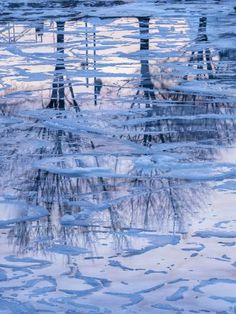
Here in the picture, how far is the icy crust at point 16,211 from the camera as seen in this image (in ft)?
19.6

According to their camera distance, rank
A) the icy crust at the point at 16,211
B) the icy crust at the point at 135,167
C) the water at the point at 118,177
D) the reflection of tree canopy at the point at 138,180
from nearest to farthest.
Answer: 1. the water at the point at 118,177
2. the reflection of tree canopy at the point at 138,180
3. the icy crust at the point at 16,211
4. the icy crust at the point at 135,167

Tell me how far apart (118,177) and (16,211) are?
3.33 ft

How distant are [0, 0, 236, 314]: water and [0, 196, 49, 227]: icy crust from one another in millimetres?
14

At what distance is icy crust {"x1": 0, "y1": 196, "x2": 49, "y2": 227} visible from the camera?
19.6 feet

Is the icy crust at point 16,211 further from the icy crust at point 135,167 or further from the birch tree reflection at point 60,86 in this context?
the birch tree reflection at point 60,86

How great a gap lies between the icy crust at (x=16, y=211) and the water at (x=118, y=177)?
0.05 feet

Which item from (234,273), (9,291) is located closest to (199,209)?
(234,273)

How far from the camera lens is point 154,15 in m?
18.5

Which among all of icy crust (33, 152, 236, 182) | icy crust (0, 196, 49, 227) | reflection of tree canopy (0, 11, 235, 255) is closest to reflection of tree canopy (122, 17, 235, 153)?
reflection of tree canopy (0, 11, 235, 255)

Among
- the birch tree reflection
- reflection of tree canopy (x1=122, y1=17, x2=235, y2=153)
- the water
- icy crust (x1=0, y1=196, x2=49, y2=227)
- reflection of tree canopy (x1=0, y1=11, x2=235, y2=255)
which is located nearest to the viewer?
the water

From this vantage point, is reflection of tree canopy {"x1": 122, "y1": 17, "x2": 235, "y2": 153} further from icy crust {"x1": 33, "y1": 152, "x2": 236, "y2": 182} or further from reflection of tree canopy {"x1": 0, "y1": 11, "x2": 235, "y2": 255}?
icy crust {"x1": 33, "y1": 152, "x2": 236, "y2": 182}

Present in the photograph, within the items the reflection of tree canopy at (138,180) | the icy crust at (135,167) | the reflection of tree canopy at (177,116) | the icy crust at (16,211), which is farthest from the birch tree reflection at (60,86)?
the icy crust at (16,211)

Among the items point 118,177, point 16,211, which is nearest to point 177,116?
point 118,177

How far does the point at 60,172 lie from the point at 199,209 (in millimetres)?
1412
